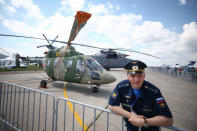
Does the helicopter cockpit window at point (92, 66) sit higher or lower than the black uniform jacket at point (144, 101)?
higher

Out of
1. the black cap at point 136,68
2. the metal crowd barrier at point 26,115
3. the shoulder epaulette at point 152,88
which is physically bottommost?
the metal crowd barrier at point 26,115

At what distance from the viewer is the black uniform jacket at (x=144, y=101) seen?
4.67ft

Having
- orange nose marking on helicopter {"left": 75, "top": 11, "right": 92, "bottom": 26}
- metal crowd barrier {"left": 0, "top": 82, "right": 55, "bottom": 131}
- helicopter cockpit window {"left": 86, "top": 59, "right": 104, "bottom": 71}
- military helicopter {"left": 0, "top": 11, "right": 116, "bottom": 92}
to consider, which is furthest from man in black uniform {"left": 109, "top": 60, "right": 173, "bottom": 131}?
helicopter cockpit window {"left": 86, "top": 59, "right": 104, "bottom": 71}

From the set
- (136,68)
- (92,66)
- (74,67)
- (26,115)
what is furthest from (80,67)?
(136,68)

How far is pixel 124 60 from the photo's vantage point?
74.9 ft

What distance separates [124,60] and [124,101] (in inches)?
864

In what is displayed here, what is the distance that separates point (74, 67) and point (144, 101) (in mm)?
5801

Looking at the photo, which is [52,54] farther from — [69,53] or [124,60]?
[124,60]

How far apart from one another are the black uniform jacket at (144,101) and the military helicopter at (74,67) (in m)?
3.58

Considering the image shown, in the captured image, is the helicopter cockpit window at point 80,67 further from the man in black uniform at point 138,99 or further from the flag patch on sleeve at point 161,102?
the flag patch on sleeve at point 161,102

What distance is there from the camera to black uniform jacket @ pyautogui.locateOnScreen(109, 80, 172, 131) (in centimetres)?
142

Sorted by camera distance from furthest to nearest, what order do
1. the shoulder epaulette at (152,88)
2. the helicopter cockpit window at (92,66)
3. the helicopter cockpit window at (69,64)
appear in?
the helicopter cockpit window at (69,64), the helicopter cockpit window at (92,66), the shoulder epaulette at (152,88)

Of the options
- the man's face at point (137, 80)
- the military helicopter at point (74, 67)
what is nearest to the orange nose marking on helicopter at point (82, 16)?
the military helicopter at point (74, 67)

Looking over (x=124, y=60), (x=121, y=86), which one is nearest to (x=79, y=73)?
(x=121, y=86)
